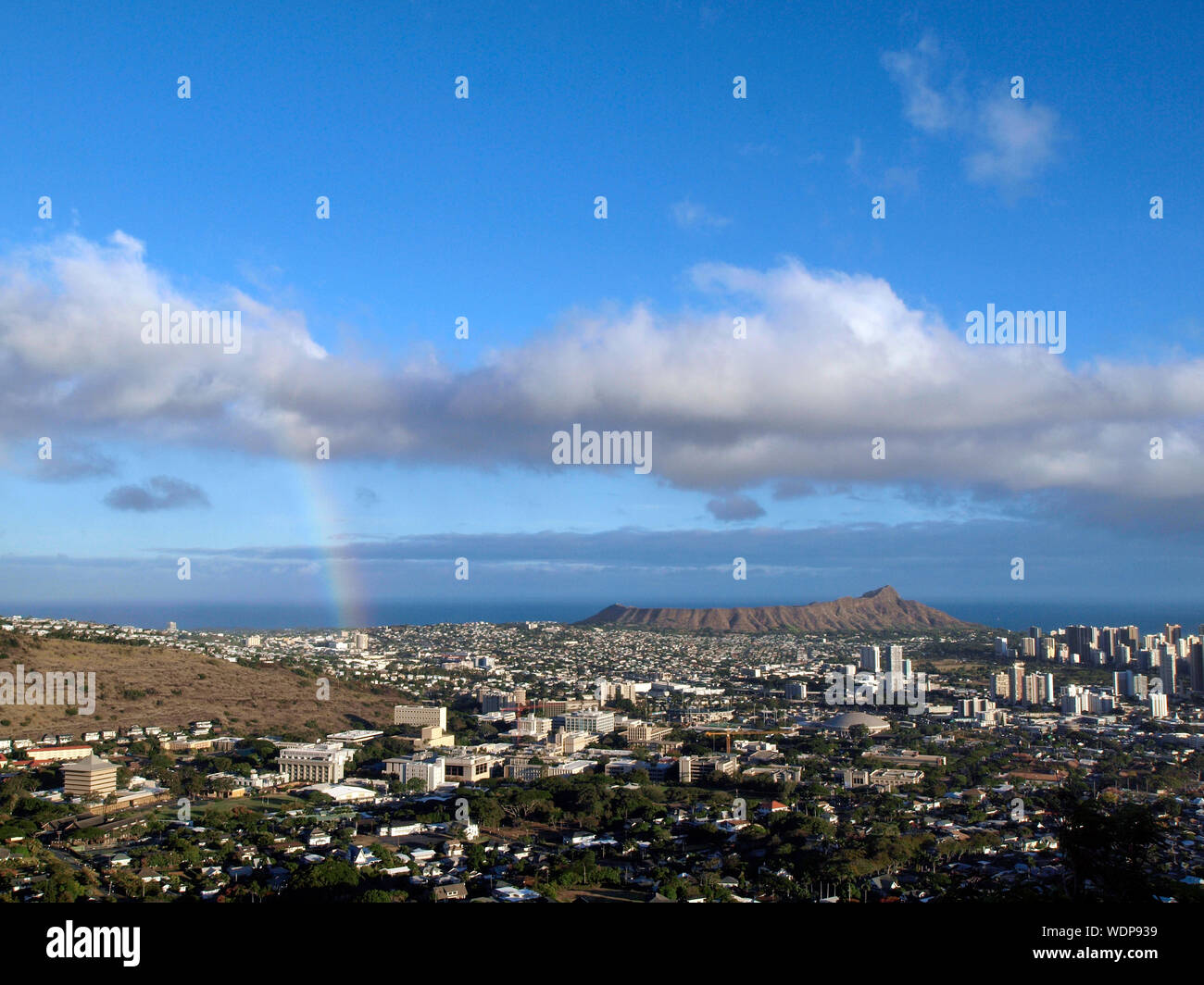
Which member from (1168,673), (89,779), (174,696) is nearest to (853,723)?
(1168,673)

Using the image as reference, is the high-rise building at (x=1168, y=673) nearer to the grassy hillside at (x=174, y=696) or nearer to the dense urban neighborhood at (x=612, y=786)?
the dense urban neighborhood at (x=612, y=786)

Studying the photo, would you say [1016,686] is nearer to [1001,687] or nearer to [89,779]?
[1001,687]

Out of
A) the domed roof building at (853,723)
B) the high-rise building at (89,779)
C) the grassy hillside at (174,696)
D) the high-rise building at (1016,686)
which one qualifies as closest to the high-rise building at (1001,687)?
the high-rise building at (1016,686)

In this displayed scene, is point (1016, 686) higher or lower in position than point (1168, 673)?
lower

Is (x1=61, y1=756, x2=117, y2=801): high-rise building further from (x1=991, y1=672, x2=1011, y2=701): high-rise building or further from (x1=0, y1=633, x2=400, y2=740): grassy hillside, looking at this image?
(x1=991, y1=672, x2=1011, y2=701): high-rise building

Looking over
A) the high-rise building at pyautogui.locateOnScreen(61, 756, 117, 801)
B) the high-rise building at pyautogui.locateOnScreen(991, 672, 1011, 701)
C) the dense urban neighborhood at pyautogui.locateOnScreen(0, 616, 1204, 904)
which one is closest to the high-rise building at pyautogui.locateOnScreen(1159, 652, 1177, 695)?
the dense urban neighborhood at pyautogui.locateOnScreen(0, 616, 1204, 904)
